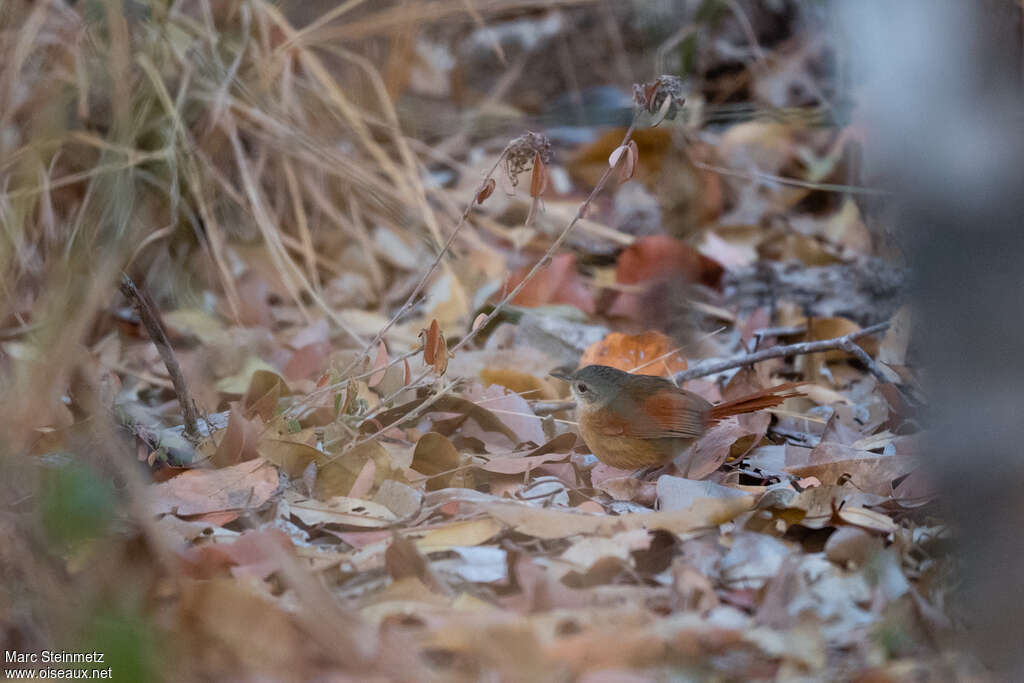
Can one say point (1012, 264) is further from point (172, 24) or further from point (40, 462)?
point (172, 24)

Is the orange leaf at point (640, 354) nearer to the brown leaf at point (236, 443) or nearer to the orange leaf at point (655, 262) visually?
the orange leaf at point (655, 262)

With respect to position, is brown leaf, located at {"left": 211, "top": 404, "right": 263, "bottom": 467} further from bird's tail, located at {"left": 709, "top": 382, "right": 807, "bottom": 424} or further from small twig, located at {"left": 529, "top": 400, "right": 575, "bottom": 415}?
bird's tail, located at {"left": 709, "top": 382, "right": 807, "bottom": 424}

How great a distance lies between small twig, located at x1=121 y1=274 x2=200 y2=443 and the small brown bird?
3.15 ft

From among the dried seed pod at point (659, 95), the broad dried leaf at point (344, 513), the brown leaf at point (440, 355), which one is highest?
the dried seed pod at point (659, 95)

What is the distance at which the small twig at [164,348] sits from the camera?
229cm

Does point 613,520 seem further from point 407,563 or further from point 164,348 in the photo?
point 164,348

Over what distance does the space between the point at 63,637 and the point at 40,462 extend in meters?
0.70

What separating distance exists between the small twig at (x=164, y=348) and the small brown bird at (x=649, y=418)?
960 mm

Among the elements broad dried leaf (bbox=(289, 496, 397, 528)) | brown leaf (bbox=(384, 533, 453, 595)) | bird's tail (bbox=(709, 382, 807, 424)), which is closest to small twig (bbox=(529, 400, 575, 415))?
bird's tail (bbox=(709, 382, 807, 424))

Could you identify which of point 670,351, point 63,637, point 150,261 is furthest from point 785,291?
point 63,637

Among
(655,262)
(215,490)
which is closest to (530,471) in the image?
(215,490)

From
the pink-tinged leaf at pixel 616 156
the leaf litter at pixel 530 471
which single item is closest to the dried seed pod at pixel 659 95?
the leaf litter at pixel 530 471

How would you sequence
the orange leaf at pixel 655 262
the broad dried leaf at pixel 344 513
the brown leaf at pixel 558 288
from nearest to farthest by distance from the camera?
the broad dried leaf at pixel 344 513 → the brown leaf at pixel 558 288 → the orange leaf at pixel 655 262

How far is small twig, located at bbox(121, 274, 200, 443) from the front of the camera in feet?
7.50
